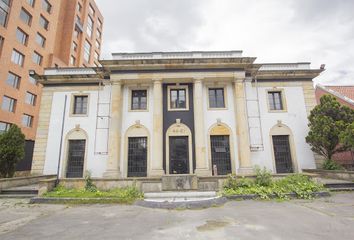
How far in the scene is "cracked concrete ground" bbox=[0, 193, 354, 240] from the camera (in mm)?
5273

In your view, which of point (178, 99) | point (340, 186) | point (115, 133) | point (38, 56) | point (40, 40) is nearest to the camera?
point (340, 186)

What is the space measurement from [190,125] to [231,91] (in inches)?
169

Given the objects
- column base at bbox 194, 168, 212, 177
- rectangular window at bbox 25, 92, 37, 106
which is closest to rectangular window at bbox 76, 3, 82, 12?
rectangular window at bbox 25, 92, 37, 106

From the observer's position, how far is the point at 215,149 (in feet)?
51.5

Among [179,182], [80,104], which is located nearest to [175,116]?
[179,182]

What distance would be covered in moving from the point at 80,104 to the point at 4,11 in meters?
17.0

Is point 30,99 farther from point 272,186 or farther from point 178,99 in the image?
point 272,186

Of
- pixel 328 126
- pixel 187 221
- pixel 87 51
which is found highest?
pixel 87 51

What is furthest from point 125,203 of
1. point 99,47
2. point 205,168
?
point 99,47

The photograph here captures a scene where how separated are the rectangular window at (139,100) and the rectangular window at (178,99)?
218cm

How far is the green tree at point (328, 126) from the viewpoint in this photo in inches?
535

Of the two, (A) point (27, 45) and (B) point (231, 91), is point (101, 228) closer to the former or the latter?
(B) point (231, 91)

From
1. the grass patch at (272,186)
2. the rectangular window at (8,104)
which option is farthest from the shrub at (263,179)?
the rectangular window at (8,104)

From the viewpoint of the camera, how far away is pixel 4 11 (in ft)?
76.4
